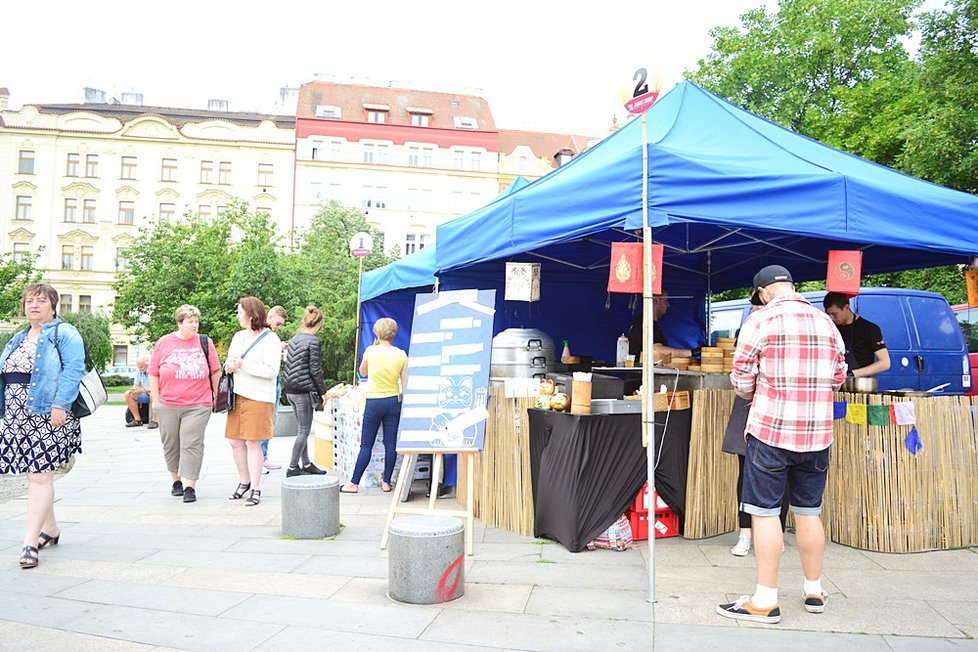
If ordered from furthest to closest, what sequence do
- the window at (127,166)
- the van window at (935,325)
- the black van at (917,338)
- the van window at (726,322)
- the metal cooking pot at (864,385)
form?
the window at (127,166) → the van window at (726,322) → the van window at (935,325) → the black van at (917,338) → the metal cooking pot at (864,385)

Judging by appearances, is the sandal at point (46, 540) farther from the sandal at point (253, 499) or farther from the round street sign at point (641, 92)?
the round street sign at point (641, 92)

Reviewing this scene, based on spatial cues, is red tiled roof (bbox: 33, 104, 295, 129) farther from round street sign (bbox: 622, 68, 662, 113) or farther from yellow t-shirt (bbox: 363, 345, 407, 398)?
round street sign (bbox: 622, 68, 662, 113)

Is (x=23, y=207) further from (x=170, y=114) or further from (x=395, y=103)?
(x=395, y=103)

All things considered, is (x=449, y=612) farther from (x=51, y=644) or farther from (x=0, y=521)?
(x=0, y=521)

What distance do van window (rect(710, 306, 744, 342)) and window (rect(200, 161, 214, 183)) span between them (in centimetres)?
4388

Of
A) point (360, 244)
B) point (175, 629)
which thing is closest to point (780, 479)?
point (175, 629)

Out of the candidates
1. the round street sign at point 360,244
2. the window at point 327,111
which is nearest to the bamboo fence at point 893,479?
the round street sign at point 360,244

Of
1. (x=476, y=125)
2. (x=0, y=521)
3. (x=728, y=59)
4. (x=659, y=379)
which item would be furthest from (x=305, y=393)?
(x=476, y=125)

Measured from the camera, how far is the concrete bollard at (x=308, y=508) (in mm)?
5262

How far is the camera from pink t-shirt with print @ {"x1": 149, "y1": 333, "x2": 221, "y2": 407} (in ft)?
20.5

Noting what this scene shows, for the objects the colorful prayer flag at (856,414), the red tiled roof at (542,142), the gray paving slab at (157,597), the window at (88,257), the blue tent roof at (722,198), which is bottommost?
the gray paving slab at (157,597)

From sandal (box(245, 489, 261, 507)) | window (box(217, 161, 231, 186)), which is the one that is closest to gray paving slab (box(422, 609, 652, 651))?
sandal (box(245, 489, 261, 507))

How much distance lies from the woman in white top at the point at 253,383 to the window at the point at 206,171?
44.6m

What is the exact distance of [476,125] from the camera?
49.8 m
